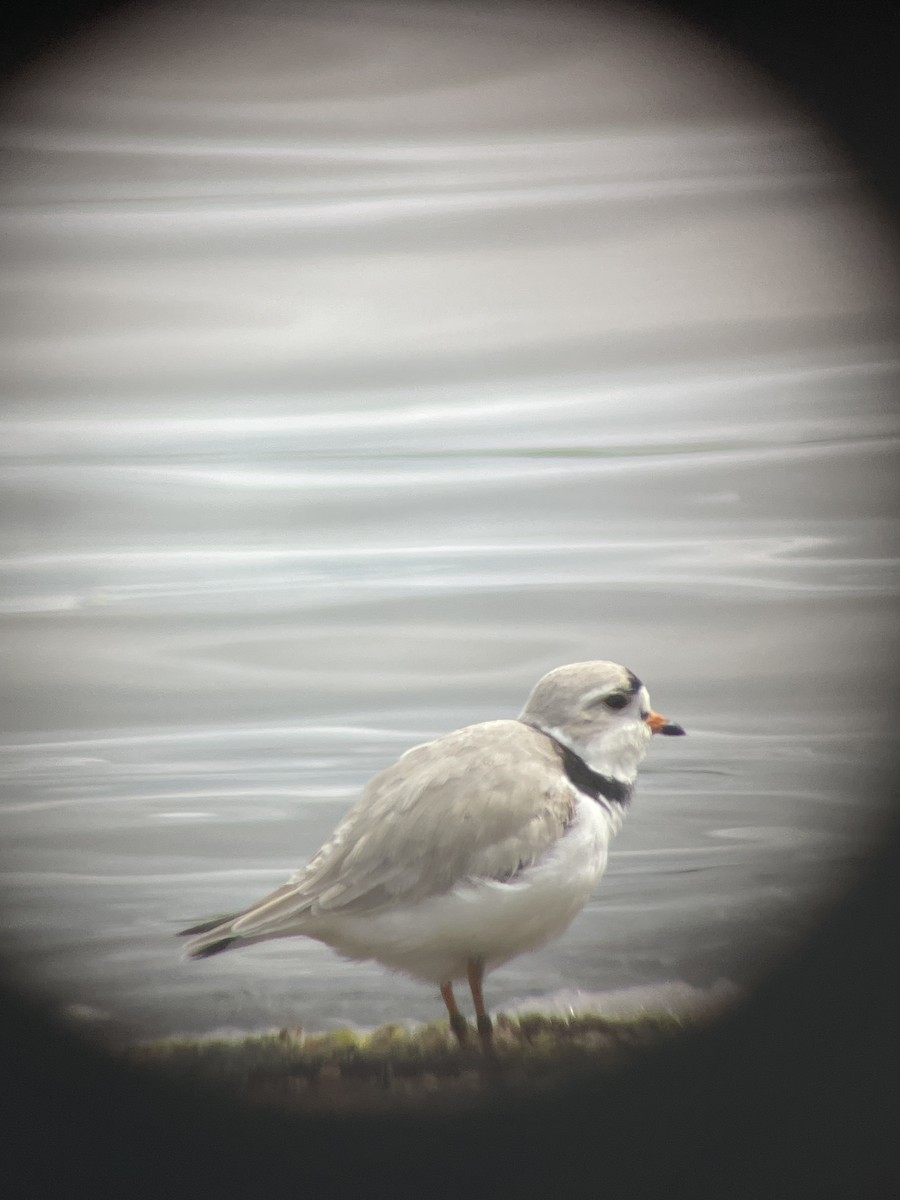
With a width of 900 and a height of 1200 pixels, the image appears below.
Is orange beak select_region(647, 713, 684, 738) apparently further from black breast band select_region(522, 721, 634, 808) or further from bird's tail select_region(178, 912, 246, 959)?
bird's tail select_region(178, 912, 246, 959)

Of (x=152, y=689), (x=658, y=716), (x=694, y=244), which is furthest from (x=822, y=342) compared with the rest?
(x=152, y=689)

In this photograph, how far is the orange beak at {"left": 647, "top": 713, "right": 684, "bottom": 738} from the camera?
1.43 meters

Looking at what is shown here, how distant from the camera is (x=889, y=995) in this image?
1.55m

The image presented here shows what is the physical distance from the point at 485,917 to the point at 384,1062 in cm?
26

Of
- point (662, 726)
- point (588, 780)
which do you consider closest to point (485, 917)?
point (588, 780)

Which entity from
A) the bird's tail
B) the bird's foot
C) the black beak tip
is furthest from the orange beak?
the bird's tail

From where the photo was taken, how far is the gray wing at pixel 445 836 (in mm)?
1366

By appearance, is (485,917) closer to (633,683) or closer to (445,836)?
(445,836)

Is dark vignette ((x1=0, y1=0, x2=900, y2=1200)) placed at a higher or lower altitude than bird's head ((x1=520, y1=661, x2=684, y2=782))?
lower

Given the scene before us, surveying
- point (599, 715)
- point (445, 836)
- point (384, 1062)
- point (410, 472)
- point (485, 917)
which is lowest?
point (384, 1062)

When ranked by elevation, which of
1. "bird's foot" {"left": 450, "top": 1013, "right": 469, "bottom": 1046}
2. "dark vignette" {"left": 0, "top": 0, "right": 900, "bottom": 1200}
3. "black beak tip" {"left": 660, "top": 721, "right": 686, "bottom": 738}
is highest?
"black beak tip" {"left": 660, "top": 721, "right": 686, "bottom": 738}

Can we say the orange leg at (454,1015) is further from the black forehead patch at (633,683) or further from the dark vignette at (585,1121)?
the black forehead patch at (633,683)

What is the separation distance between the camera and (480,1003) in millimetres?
1428

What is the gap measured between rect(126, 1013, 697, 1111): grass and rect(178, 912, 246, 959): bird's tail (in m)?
0.14
